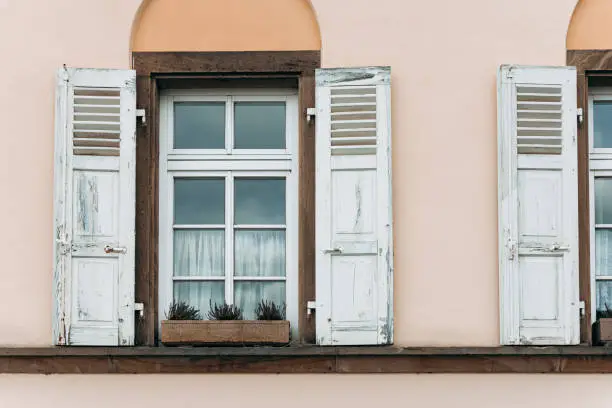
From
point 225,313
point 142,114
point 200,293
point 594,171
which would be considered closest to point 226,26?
point 142,114

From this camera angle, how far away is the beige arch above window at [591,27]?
24.1ft

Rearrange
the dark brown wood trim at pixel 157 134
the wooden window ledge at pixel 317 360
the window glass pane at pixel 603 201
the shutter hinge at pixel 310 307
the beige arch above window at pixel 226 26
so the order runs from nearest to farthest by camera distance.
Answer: the wooden window ledge at pixel 317 360, the shutter hinge at pixel 310 307, the dark brown wood trim at pixel 157 134, the beige arch above window at pixel 226 26, the window glass pane at pixel 603 201

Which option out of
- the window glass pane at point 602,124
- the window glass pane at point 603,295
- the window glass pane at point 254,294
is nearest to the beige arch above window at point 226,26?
the window glass pane at point 254,294

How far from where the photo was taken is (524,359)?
7074 mm

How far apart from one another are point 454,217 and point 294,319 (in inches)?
47.2

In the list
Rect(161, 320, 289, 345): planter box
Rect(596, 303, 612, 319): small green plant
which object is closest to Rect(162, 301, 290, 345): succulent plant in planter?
Rect(161, 320, 289, 345): planter box

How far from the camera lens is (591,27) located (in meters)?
7.36

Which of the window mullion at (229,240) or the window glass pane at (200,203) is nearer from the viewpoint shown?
the window mullion at (229,240)

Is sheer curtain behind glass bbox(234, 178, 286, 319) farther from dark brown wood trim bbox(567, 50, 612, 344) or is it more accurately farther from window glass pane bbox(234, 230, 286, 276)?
dark brown wood trim bbox(567, 50, 612, 344)

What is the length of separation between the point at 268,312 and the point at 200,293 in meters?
0.52

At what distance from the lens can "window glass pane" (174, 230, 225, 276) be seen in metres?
7.47

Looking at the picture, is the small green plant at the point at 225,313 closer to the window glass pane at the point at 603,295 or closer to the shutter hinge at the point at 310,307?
the shutter hinge at the point at 310,307

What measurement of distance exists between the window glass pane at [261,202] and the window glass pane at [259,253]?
0.08 m

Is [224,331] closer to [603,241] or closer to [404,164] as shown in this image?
[404,164]
